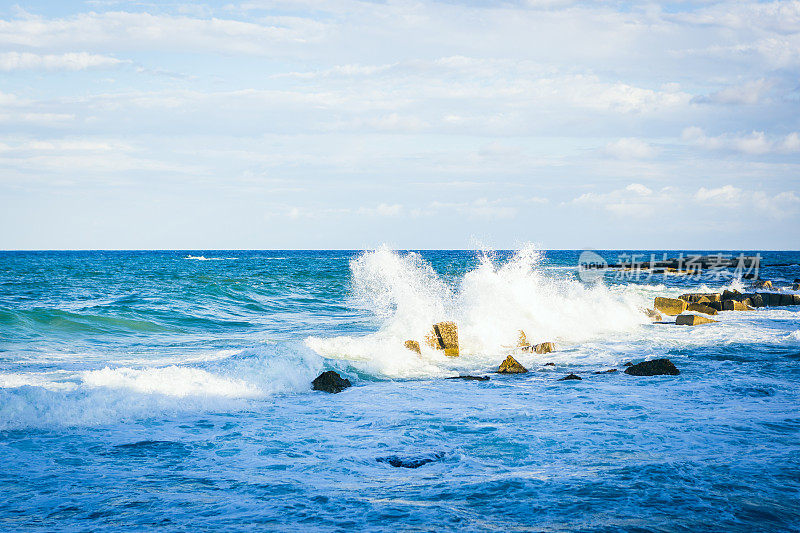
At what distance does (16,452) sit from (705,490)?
627cm

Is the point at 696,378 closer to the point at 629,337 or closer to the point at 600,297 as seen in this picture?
the point at 629,337

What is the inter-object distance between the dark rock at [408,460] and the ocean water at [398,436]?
0.09ft

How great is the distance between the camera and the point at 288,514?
4707 millimetres

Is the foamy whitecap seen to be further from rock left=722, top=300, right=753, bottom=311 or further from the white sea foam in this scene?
rock left=722, top=300, right=753, bottom=311

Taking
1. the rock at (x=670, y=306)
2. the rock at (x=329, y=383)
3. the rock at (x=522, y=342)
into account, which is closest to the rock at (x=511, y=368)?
the rock at (x=522, y=342)

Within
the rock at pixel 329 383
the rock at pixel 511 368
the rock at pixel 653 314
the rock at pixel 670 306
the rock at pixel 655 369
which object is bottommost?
the rock at pixel 329 383

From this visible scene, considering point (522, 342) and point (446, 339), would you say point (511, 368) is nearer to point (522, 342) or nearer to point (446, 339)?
point (446, 339)

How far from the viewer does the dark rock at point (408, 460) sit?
19.0 feet

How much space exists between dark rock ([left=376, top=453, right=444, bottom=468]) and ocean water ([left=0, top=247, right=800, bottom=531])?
3cm

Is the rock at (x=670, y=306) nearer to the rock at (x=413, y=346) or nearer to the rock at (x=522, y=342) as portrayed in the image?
the rock at (x=522, y=342)

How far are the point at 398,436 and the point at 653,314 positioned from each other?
14036mm

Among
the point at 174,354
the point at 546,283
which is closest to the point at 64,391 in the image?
the point at 174,354

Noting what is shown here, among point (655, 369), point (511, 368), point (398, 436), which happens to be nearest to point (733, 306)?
point (655, 369)

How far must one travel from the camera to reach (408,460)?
5.94 meters
